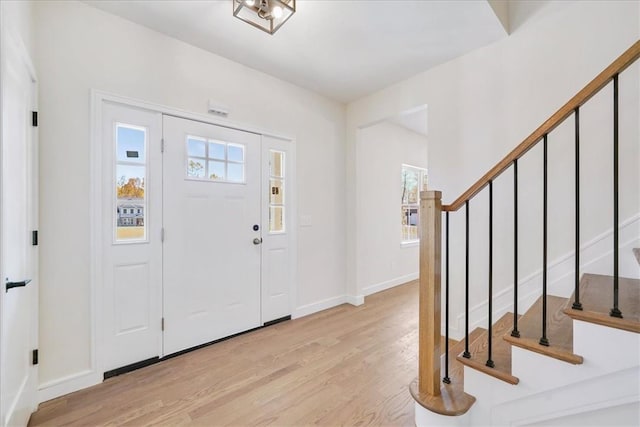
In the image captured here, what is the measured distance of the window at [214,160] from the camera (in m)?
2.60

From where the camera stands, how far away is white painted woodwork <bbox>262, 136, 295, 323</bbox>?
310cm

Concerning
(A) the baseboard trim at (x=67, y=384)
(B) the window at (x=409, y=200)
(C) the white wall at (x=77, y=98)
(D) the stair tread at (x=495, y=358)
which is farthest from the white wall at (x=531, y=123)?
(A) the baseboard trim at (x=67, y=384)

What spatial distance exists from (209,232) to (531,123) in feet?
9.54

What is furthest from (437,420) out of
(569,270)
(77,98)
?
(77,98)

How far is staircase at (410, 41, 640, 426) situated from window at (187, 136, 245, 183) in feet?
6.27

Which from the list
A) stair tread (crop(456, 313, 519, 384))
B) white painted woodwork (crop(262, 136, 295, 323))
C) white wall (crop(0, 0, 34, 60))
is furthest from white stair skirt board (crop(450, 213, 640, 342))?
white wall (crop(0, 0, 34, 60))

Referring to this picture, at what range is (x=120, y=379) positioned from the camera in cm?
212

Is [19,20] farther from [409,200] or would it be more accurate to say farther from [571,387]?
[409,200]

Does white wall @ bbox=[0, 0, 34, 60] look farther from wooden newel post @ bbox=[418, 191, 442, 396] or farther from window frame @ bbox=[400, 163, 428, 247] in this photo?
window frame @ bbox=[400, 163, 428, 247]

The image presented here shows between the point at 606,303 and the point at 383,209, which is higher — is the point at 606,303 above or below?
below

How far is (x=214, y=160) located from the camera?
2730 mm

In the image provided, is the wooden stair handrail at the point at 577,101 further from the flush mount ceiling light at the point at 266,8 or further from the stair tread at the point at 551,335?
the flush mount ceiling light at the point at 266,8

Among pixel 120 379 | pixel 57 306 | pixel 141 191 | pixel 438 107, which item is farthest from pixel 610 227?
pixel 57 306

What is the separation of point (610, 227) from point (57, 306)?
12.5ft
